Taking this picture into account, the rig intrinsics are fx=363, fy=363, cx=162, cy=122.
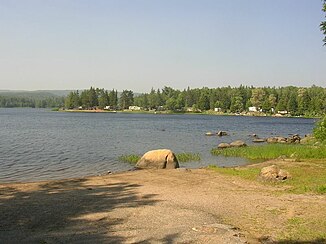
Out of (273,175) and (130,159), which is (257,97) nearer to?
(130,159)

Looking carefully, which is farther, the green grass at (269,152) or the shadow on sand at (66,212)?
the green grass at (269,152)

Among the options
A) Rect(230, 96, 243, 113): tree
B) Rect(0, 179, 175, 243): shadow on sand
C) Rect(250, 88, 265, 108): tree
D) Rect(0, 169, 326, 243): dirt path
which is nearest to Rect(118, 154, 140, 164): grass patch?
Rect(0, 169, 326, 243): dirt path

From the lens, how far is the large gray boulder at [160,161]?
28.3m

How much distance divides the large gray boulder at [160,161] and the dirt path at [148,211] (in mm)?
7535

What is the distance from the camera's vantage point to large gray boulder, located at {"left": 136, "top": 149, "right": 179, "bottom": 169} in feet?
92.8

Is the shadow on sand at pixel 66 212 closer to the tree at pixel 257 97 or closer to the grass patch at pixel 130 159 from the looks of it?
the grass patch at pixel 130 159

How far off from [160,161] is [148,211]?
14594mm

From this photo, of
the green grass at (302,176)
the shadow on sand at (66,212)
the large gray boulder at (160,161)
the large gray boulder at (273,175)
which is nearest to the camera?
the shadow on sand at (66,212)

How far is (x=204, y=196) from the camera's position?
55.6 feet

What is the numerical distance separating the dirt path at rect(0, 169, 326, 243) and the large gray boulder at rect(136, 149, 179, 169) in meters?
7.53

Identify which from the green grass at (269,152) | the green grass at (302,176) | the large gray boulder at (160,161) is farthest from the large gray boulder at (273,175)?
the green grass at (269,152)

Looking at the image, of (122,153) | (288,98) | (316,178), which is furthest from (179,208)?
(288,98)

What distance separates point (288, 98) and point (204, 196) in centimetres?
17242

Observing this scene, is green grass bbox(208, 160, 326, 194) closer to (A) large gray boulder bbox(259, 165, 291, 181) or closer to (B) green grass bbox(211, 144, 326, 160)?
(A) large gray boulder bbox(259, 165, 291, 181)
